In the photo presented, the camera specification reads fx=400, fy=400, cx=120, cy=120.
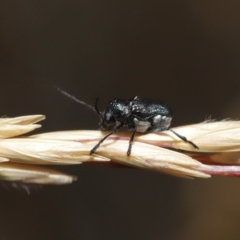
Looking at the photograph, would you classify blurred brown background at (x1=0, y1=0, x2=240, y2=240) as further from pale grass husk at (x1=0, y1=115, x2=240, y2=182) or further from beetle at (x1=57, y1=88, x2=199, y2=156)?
pale grass husk at (x1=0, y1=115, x2=240, y2=182)

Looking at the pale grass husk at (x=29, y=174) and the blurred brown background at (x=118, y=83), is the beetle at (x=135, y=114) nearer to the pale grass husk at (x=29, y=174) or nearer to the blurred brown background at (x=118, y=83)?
the pale grass husk at (x=29, y=174)

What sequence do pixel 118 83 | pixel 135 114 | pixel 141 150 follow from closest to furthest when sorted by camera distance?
pixel 141 150 → pixel 135 114 → pixel 118 83

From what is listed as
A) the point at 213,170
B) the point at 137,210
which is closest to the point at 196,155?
the point at 213,170

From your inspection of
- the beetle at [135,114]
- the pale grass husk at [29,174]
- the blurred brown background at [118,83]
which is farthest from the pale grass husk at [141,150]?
the blurred brown background at [118,83]

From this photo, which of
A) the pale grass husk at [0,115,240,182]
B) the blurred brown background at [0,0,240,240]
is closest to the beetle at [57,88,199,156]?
the pale grass husk at [0,115,240,182]

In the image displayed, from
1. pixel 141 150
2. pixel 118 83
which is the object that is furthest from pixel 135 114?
pixel 118 83

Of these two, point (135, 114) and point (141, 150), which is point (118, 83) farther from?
point (141, 150)
